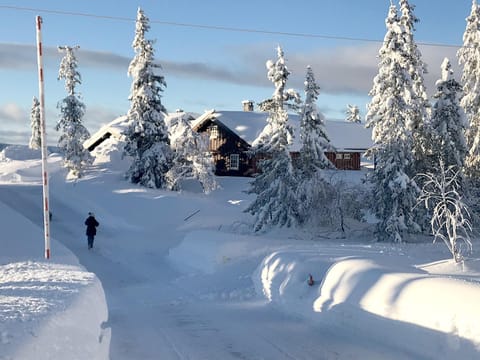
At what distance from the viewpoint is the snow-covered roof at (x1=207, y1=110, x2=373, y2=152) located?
1946 inches

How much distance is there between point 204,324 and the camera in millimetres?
11336

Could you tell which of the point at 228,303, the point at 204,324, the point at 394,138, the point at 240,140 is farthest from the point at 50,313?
the point at 240,140

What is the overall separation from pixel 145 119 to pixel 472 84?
21.8 metres

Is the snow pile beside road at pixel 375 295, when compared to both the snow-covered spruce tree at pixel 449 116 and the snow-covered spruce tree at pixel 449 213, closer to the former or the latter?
the snow-covered spruce tree at pixel 449 213

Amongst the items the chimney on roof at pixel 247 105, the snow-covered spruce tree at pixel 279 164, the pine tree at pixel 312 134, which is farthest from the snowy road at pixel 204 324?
the chimney on roof at pixel 247 105

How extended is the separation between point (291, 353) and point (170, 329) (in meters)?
2.80

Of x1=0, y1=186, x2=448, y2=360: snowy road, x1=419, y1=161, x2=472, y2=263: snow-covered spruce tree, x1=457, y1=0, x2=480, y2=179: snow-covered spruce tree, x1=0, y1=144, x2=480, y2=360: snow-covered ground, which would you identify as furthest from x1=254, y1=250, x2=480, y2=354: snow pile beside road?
x1=457, y1=0, x2=480, y2=179: snow-covered spruce tree

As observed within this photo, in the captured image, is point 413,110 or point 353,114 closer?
point 413,110

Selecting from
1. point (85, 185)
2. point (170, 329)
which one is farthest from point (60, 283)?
point (85, 185)

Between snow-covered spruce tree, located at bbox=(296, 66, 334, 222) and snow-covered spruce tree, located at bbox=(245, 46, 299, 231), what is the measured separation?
1.72 feet

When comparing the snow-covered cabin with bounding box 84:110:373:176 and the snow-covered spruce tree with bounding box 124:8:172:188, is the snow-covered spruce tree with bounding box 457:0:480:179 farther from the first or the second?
the snow-covered spruce tree with bounding box 124:8:172:188

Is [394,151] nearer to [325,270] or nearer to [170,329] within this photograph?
[325,270]

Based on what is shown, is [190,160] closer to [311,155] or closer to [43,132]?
[311,155]

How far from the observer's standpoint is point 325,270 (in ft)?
43.9
